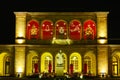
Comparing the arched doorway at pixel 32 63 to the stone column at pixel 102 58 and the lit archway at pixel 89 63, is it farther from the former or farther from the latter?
the stone column at pixel 102 58

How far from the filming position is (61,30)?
65.7 meters

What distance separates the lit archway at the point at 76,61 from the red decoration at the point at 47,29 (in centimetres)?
445

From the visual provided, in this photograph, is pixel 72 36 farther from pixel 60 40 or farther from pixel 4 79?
pixel 4 79

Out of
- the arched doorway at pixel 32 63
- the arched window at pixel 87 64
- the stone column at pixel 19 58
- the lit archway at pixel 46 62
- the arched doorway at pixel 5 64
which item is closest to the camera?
the stone column at pixel 19 58

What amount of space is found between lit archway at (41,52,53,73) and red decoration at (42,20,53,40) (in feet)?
8.70

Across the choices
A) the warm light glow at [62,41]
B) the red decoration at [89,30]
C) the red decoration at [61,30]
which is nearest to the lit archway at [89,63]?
the red decoration at [89,30]

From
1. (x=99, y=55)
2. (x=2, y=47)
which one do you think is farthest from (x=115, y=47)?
(x=2, y=47)

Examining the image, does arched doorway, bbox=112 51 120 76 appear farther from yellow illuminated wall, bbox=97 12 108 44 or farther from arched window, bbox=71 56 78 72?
arched window, bbox=71 56 78 72

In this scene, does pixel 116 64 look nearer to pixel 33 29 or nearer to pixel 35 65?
pixel 35 65

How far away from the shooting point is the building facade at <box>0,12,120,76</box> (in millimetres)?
63812

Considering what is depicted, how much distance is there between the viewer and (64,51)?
64312 mm

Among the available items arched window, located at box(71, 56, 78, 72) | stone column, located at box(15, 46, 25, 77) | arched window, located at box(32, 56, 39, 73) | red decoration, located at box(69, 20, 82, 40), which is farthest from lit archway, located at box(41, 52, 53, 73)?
red decoration, located at box(69, 20, 82, 40)

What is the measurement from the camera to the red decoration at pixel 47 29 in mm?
65438

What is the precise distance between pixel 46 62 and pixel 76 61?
4.55m
